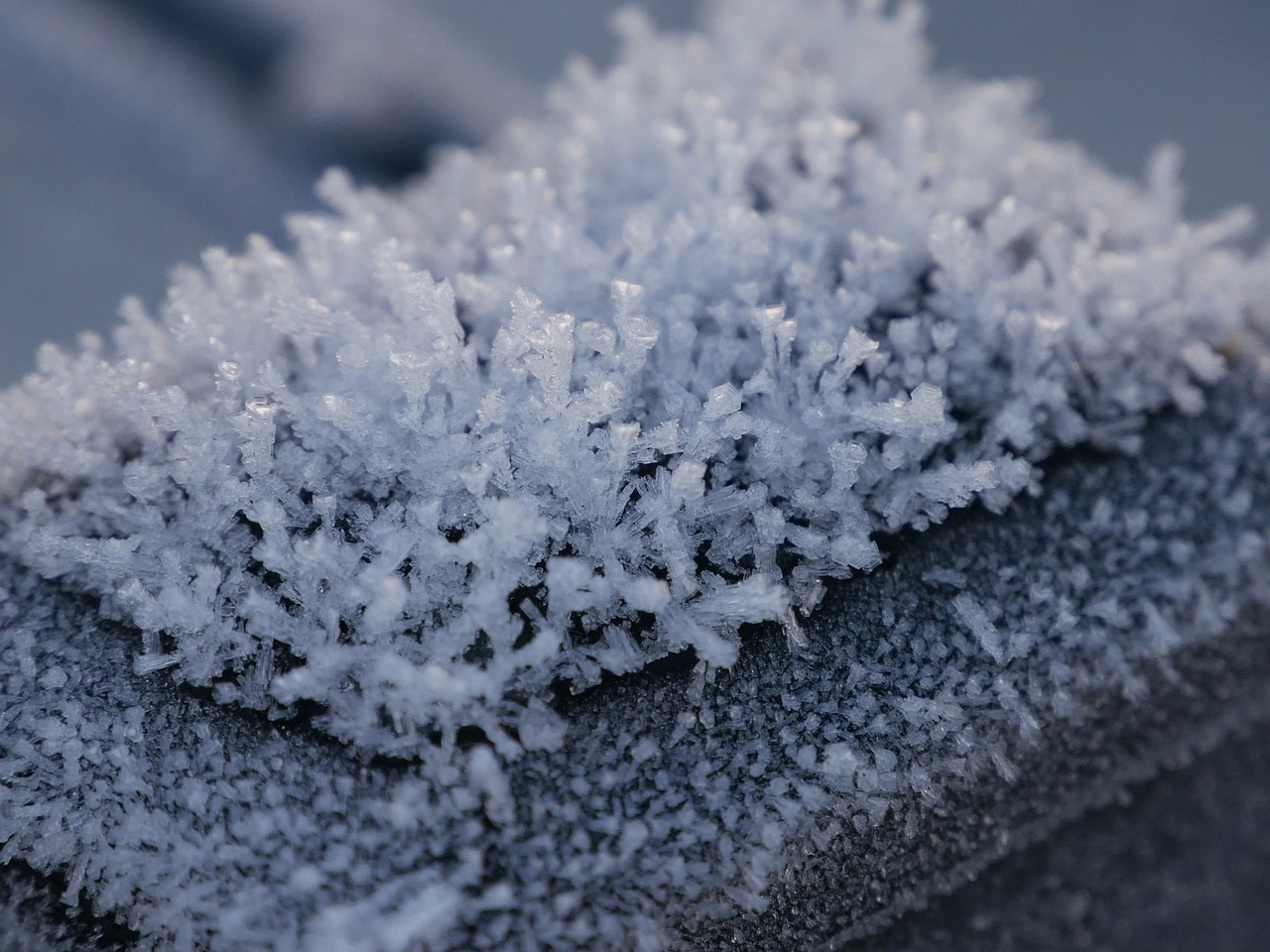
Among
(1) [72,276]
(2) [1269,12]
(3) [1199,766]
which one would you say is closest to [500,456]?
(3) [1199,766]

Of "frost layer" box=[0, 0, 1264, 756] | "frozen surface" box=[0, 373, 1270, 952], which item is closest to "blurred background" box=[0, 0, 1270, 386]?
"frost layer" box=[0, 0, 1264, 756]

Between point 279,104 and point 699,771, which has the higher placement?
point 279,104

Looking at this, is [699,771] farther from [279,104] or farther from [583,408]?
[279,104]

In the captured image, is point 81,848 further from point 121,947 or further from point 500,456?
point 500,456

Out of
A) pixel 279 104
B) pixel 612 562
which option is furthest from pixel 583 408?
pixel 279 104

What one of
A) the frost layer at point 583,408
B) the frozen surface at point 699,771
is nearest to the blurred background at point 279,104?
the frost layer at point 583,408

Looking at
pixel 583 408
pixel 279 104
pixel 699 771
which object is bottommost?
pixel 699 771

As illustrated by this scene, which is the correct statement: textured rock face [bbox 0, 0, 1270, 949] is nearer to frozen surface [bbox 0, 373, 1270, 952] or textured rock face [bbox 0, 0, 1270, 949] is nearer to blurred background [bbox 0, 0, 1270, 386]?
frozen surface [bbox 0, 373, 1270, 952]
